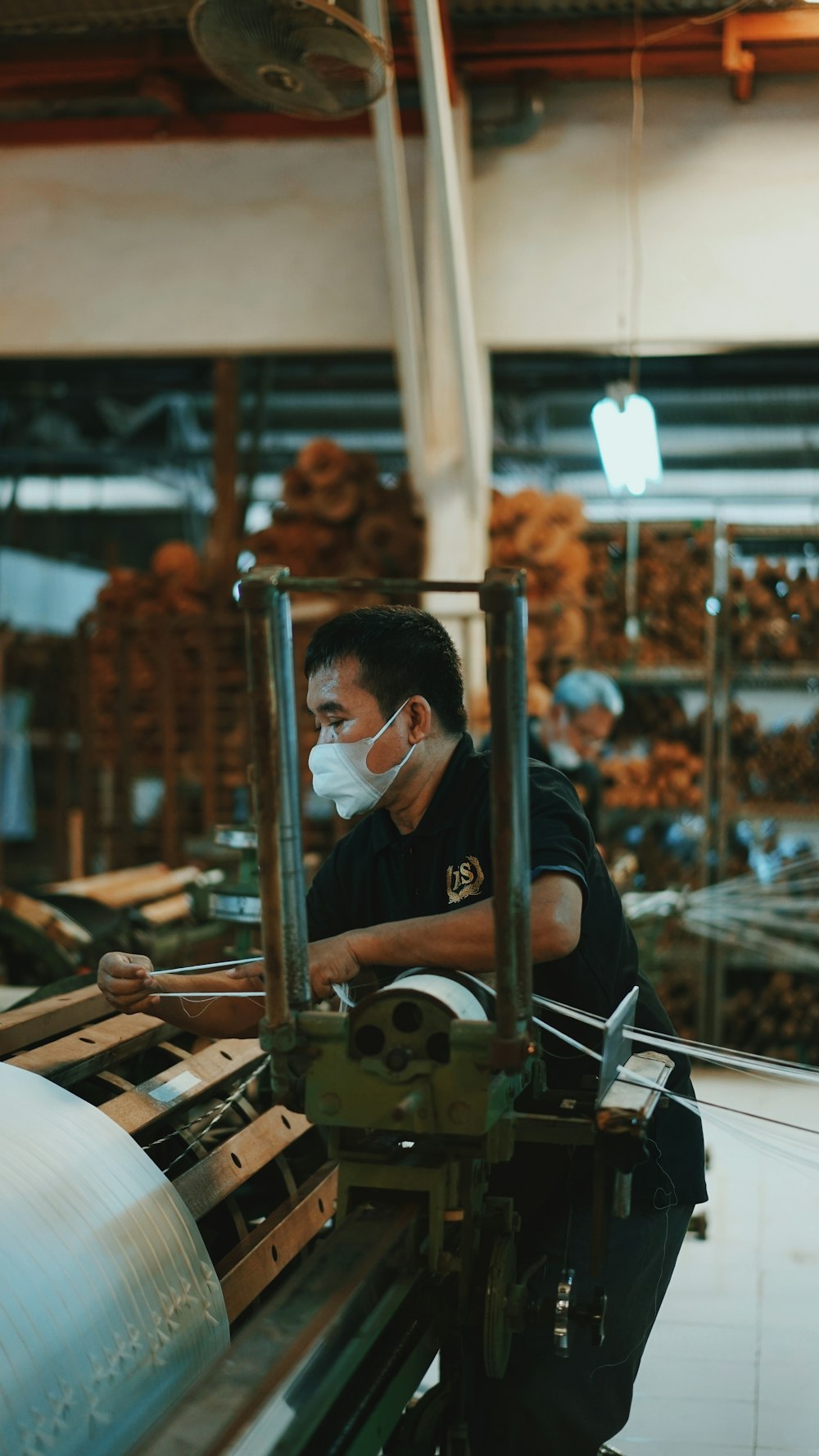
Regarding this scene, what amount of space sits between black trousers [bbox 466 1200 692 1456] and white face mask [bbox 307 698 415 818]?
632 millimetres

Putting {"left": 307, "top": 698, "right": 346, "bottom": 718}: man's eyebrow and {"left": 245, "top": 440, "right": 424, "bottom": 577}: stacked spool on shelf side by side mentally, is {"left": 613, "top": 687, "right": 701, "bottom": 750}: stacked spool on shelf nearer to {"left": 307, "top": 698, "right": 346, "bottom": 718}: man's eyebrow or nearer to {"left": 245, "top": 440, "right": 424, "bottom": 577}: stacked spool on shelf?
{"left": 245, "top": 440, "right": 424, "bottom": 577}: stacked spool on shelf

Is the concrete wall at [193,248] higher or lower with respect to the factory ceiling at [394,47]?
lower

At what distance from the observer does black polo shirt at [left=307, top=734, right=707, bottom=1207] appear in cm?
180

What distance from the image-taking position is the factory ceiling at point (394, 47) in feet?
16.5

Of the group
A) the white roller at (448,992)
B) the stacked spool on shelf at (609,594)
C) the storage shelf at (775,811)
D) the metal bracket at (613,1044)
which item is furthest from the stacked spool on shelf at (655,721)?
the white roller at (448,992)

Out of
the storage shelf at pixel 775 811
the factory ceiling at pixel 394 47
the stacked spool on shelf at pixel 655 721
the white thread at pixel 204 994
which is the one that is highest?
the factory ceiling at pixel 394 47

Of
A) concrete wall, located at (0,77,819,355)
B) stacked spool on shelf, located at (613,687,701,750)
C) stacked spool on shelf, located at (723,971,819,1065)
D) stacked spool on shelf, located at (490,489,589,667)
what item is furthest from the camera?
stacked spool on shelf, located at (613,687,701,750)

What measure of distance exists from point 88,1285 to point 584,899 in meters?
0.77

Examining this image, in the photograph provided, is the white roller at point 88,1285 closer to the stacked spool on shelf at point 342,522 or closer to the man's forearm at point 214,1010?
the man's forearm at point 214,1010

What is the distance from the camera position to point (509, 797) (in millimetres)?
1368

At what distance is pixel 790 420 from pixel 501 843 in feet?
26.3

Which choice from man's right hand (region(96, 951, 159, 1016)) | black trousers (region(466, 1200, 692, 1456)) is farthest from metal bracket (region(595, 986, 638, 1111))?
man's right hand (region(96, 951, 159, 1016))

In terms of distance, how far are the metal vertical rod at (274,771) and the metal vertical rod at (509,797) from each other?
21 centimetres

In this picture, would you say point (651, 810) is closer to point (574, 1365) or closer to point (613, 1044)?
point (574, 1365)
